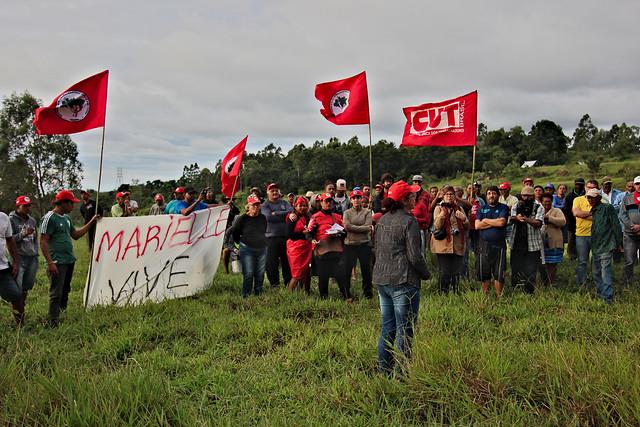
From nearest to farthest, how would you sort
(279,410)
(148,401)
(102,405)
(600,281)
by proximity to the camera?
(102,405), (148,401), (279,410), (600,281)

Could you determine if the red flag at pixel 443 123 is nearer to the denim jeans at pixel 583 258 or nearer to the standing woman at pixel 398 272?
the denim jeans at pixel 583 258

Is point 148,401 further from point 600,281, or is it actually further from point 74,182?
point 74,182

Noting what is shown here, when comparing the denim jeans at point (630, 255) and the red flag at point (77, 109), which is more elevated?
the red flag at point (77, 109)

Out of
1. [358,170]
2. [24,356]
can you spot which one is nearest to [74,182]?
[24,356]

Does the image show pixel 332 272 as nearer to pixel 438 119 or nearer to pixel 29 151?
pixel 438 119

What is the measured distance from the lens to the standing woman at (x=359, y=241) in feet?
25.3

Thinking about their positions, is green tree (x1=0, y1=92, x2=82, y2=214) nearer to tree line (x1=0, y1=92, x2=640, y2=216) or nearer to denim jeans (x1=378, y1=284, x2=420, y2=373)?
tree line (x1=0, y1=92, x2=640, y2=216)

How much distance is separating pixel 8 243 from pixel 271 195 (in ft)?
13.4

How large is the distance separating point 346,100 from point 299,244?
9.70 ft

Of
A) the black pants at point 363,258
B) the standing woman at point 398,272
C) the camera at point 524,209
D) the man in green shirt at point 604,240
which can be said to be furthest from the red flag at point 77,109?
the man in green shirt at point 604,240

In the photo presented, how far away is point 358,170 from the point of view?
64.6 m

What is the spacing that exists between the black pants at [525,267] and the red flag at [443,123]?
1.99 m

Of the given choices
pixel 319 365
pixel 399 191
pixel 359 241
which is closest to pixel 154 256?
pixel 359 241

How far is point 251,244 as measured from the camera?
776 cm
